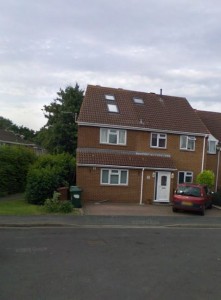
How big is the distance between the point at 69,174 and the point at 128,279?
1800cm

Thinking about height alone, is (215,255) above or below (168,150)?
below

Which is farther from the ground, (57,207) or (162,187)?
(162,187)

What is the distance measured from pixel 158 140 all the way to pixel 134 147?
6.04 ft

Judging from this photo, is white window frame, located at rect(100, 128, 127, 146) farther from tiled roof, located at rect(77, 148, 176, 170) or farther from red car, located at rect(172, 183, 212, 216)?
red car, located at rect(172, 183, 212, 216)

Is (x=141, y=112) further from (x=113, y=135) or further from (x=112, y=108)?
(x=113, y=135)

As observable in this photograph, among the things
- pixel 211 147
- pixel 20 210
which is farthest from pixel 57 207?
pixel 211 147

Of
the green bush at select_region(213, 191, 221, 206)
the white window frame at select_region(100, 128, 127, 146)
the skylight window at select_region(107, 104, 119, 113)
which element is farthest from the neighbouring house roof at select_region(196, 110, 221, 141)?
the white window frame at select_region(100, 128, 127, 146)

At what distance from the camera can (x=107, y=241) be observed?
11.8 m

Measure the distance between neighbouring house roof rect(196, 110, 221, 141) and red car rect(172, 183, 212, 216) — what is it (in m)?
11.6

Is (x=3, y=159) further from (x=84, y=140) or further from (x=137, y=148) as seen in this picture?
(x=137, y=148)

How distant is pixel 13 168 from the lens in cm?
2536

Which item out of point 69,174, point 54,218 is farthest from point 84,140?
point 54,218

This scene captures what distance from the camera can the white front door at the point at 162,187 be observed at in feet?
81.2

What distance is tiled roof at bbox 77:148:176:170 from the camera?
23.5 meters
